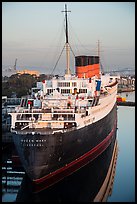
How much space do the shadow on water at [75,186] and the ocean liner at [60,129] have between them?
34cm

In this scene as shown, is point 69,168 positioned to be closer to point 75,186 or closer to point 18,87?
point 75,186

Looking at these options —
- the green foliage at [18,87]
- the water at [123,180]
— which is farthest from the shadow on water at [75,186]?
the green foliage at [18,87]

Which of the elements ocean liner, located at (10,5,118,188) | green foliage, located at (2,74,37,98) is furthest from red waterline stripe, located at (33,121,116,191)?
green foliage, located at (2,74,37,98)

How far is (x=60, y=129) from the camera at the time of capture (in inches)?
517

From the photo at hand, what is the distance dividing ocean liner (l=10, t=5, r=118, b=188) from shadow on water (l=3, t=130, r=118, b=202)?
13.3 inches

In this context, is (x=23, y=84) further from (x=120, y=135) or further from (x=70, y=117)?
(x=70, y=117)

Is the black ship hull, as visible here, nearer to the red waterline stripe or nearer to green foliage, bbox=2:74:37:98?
the red waterline stripe

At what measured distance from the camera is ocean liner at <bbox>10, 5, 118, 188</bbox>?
40.6ft

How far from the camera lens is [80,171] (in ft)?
47.2

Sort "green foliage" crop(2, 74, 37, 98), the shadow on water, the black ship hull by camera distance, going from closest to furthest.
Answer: the shadow on water
the black ship hull
"green foliage" crop(2, 74, 37, 98)

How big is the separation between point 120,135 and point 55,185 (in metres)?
13.2

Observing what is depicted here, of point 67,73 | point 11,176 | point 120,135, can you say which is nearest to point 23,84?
point 120,135

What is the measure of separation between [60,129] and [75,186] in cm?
223

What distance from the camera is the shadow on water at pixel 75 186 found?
1213 centimetres
